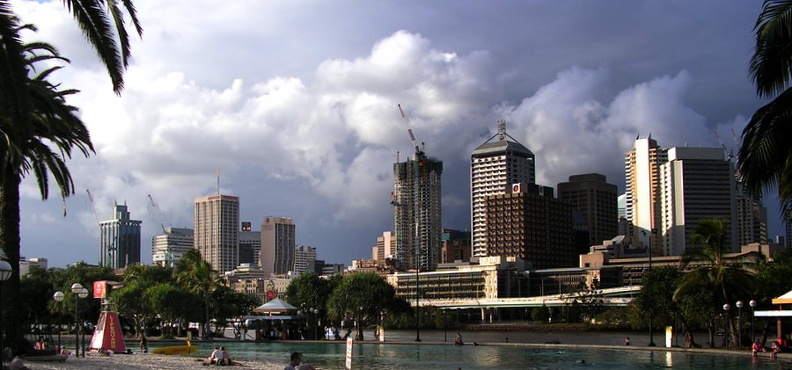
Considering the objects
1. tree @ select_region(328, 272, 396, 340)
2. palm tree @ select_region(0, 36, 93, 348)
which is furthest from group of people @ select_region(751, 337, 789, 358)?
tree @ select_region(328, 272, 396, 340)

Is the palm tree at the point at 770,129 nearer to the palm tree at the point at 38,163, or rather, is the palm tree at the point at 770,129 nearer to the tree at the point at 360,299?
the palm tree at the point at 38,163

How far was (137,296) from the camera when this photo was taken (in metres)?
100

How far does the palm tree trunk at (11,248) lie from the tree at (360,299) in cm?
6945

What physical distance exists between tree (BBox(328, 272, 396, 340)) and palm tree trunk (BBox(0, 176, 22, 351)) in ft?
228

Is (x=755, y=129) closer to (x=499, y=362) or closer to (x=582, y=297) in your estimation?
(x=499, y=362)

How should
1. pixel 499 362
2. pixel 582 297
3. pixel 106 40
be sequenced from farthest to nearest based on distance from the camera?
1. pixel 582 297
2. pixel 499 362
3. pixel 106 40

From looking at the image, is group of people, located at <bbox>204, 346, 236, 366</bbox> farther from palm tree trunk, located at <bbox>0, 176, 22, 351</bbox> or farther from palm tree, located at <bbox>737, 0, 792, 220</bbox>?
palm tree, located at <bbox>737, 0, 792, 220</bbox>

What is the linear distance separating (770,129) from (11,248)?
2745 centimetres

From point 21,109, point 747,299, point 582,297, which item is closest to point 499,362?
point 747,299

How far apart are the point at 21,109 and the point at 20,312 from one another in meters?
21.6

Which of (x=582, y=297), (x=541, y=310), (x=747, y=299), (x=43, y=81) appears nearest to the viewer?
(x=43, y=81)

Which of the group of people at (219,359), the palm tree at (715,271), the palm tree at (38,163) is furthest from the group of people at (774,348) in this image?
the palm tree at (38,163)

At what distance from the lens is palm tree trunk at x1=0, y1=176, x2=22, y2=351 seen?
1294 inches

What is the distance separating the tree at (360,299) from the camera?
10256 cm
